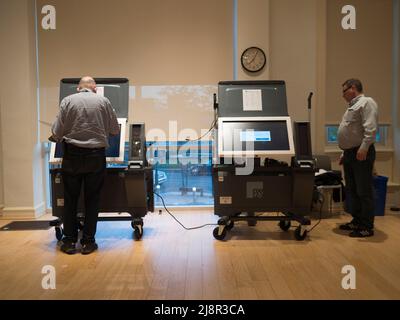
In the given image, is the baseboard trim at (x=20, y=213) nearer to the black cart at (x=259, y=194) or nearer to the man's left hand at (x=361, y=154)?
the black cart at (x=259, y=194)

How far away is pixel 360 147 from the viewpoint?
144 inches

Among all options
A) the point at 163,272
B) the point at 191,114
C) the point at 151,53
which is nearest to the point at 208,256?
the point at 163,272

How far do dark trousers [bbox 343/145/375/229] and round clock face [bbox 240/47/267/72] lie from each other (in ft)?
5.16

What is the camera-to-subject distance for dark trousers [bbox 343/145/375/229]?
372 centimetres

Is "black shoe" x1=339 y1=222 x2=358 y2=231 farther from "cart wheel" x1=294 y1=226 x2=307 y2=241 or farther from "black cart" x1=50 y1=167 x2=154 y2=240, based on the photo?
"black cart" x1=50 y1=167 x2=154 y2=240

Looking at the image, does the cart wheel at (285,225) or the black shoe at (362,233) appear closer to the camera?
the black shoe at (362,233)

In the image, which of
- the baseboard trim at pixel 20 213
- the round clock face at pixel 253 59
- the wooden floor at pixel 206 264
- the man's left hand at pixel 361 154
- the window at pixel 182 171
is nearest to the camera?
the wooden floor at pixel 206 264

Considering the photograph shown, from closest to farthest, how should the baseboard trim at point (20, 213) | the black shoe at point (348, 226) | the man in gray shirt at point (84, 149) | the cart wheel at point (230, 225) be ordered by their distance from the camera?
the man in gray shirt at point (84, 149), the cart wheel at point (230, 225), the black shoe at point (348, 226), the baseboard trim at point (20, 213)

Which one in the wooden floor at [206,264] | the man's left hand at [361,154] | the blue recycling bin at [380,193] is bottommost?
the wooden floor at [206,264]

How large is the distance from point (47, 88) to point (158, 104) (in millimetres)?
1369

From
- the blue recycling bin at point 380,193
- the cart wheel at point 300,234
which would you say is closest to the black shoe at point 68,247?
the cart wheel at point 300,234

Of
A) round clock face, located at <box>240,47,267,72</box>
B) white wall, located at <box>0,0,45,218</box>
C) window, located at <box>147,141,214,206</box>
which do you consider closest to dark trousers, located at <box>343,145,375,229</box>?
round clock face, located at <box>240,47,267,72</box>

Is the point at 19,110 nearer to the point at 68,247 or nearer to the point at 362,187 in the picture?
the point at 68,247

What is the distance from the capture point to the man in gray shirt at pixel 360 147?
3617 millimetres
